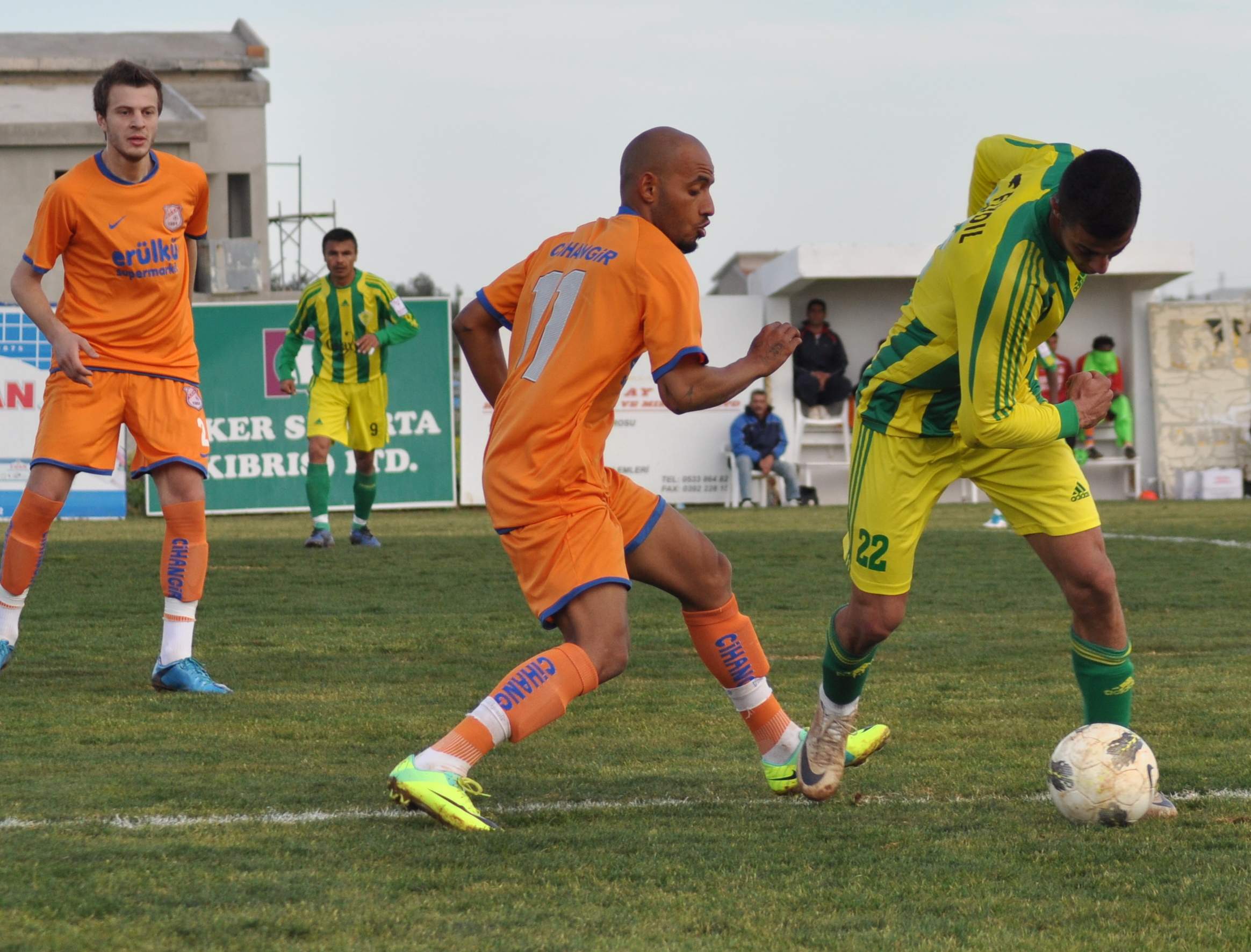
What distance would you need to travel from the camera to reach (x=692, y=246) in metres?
4.17

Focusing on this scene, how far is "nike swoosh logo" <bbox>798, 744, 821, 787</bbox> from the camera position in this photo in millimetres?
4406

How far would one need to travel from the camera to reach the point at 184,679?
614 centimetres

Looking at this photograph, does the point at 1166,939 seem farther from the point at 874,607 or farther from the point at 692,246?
the point at 692,246

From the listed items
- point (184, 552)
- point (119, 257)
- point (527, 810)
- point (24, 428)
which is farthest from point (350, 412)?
point (527, 810)

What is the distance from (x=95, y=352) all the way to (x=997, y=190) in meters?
3.52

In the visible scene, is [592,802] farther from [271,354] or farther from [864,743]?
[271,354]

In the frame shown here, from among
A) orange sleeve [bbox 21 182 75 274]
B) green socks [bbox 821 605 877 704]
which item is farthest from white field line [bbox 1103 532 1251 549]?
orange sleeve [bbox 21 182 75 274]

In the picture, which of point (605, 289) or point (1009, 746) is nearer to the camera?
point (605, 289)

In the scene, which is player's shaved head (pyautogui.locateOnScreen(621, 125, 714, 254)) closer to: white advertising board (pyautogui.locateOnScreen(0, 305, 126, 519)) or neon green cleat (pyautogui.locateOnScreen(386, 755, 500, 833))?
neon green cleat (pyautogui.locateOnScreen(386, 755, 500, 833))

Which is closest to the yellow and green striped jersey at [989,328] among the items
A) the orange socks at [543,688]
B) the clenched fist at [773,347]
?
the clenched fist at [773,347]

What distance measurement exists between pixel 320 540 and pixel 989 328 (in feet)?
30.7

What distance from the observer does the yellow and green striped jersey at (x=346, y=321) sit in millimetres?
12609

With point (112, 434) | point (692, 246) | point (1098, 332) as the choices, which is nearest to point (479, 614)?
point (112, 434)

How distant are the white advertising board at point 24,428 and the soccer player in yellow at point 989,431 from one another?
47.8 ft
